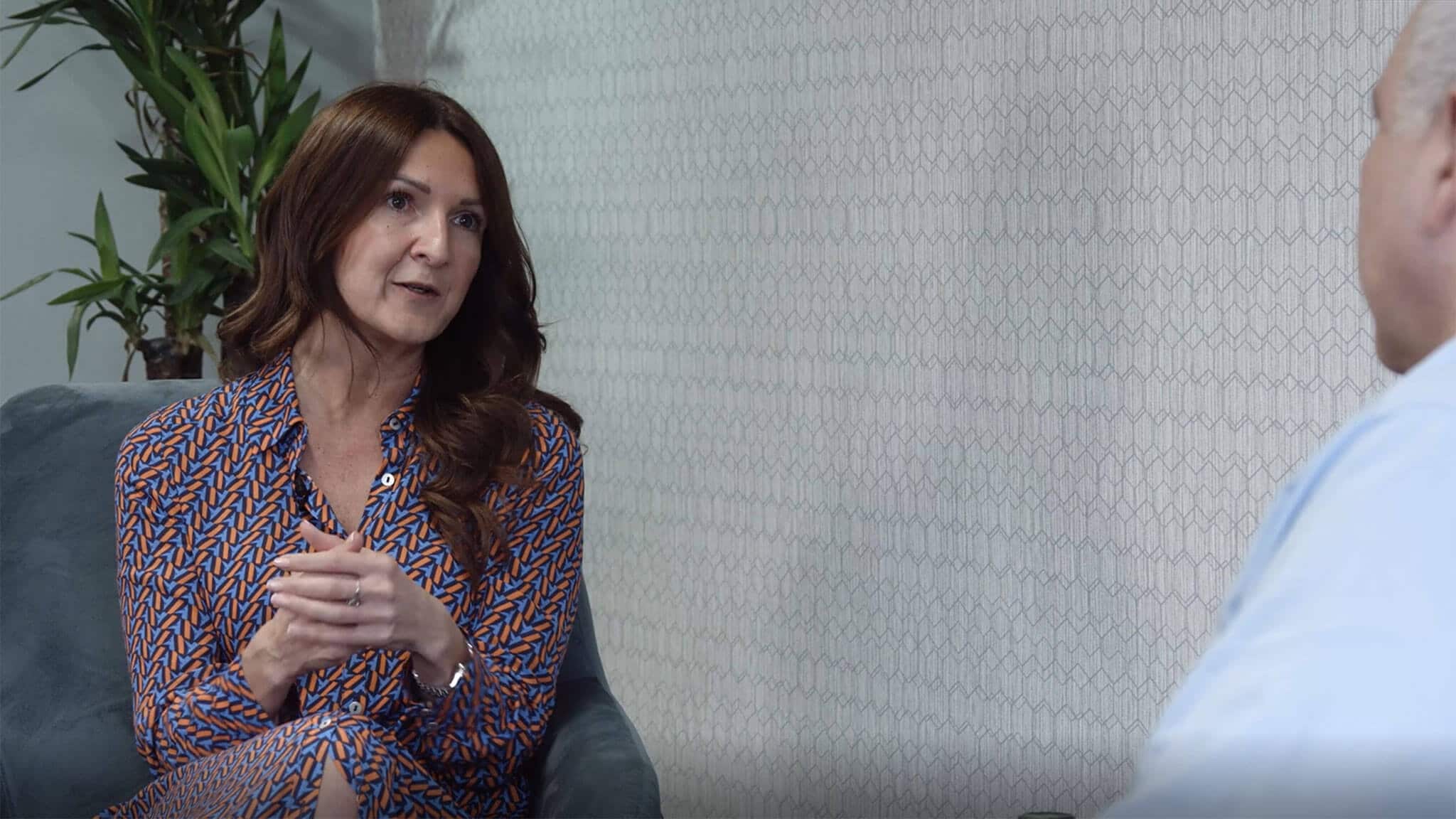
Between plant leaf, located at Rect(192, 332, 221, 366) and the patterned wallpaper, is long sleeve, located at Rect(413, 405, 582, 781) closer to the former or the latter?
the patterned wallpaper

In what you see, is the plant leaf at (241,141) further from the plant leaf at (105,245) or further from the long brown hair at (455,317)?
the long brown hair at (455,317)

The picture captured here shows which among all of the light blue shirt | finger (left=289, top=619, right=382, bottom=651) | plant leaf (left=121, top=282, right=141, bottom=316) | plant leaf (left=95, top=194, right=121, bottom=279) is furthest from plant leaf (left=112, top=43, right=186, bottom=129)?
the light blue shirt

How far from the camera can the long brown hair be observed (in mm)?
1591

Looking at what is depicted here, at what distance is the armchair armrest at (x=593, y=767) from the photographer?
140 centimetres

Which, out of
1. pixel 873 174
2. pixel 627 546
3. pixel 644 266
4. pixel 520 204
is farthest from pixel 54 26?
pixel 873 174

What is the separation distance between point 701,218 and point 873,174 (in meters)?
0.40

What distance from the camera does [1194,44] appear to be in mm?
1830

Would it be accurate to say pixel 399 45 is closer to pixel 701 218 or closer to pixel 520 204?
pixel 520 204

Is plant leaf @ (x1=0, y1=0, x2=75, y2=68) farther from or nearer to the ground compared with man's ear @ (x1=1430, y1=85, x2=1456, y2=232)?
farther from the ground

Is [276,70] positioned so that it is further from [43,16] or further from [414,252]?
[414,252]

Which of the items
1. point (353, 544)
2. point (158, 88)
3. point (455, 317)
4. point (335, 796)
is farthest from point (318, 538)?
point (158, 88)

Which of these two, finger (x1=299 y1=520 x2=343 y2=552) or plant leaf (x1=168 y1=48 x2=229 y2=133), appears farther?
plant leaf (x1=168 y1=48 x2=229 y2=133)

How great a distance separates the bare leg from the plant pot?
5.29 feet

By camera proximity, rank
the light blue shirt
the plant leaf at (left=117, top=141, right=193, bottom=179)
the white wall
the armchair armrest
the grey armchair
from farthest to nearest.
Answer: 1. the white wall
2. the plant leaf at (left=117, top=141, right=193, bottom=179)
3. the grey armchair
4. the armchair armrest
5. the light blue shirt
